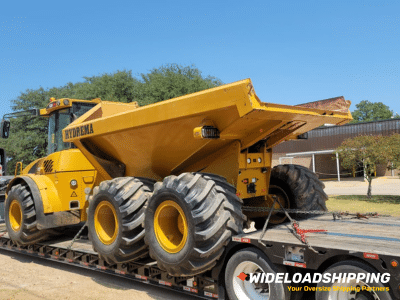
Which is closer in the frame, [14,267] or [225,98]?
[225,98]

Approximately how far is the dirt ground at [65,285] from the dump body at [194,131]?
5.80 feet

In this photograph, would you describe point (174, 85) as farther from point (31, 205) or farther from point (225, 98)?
point (225, 98)

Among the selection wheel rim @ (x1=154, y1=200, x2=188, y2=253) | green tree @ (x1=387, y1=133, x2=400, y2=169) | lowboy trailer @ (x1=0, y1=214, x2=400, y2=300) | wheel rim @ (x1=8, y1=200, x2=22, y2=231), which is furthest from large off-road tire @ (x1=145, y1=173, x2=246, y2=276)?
green tree @ (x1=387, y1=133, x2=400, y2=169)

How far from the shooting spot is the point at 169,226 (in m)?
5.20

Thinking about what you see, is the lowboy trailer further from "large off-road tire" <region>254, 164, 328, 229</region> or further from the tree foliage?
the tree foliage

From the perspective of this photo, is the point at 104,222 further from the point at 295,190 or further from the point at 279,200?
the point at 295,190

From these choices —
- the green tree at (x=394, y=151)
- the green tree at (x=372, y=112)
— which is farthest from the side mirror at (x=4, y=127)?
the green tree at (x=372, y=112)

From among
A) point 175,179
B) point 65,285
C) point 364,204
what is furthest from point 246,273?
point 364,204

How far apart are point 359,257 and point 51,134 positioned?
6925 mm

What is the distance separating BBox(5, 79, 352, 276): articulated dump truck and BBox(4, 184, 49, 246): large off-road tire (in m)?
0.02

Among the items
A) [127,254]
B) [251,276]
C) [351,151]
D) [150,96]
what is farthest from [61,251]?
[150,96]

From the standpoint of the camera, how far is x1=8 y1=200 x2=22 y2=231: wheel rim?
770cm

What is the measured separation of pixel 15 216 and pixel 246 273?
18.0 feet

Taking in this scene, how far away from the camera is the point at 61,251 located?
715cm
